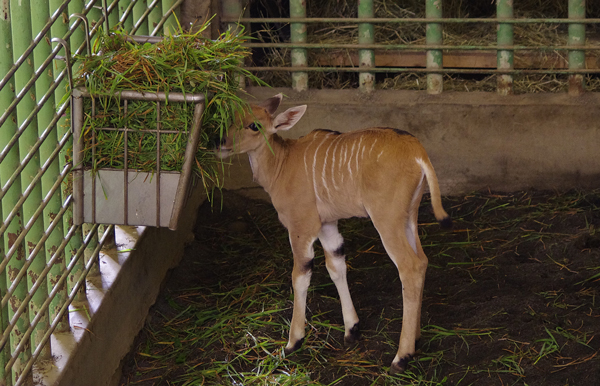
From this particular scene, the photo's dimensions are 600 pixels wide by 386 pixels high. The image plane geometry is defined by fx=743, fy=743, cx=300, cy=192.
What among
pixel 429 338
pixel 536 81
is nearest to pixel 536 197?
pixel 536 81

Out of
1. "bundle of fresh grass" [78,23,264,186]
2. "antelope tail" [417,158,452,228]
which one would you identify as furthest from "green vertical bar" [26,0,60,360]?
"antelope tail" [417,158,452,228]

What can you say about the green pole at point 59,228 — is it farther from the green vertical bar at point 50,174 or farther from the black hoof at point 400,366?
the black hoof at point 400,366

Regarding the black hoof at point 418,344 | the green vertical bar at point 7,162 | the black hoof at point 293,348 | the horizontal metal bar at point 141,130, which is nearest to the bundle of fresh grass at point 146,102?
the horizontal metal bar at point 141,130

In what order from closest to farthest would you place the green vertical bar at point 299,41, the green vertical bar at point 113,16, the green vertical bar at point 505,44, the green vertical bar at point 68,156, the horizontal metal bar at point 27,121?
1. the horizontal metal bar at point 27,121
2. the green vertical bar at point 68,156
3. the green vertical bar at point 113,16
4. the green vertical bar at point 505,44
5. the green vertical bar at point 299,41

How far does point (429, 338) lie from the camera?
3.83 m

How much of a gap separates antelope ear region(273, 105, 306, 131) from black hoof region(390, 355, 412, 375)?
128 cm

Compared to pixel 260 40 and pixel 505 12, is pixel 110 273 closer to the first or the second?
pixel 260 40

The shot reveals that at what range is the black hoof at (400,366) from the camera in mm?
3568

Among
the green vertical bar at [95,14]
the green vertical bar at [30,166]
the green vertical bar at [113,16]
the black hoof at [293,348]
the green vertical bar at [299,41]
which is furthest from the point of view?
the green vertical bar at [299,41]

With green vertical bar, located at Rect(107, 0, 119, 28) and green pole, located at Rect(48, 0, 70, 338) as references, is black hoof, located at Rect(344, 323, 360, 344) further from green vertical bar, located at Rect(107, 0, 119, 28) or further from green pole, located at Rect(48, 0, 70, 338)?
green vertical bar, located at Rect(107, 0, 119, 28)

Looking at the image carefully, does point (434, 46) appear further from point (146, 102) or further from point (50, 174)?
point (50, 174)

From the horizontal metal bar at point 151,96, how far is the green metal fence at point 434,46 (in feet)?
7.52

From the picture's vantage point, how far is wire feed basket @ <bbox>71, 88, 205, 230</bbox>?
10.1 feet

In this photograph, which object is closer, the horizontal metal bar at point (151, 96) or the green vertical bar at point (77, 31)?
the horizontal metal bar at point (151, 96)
